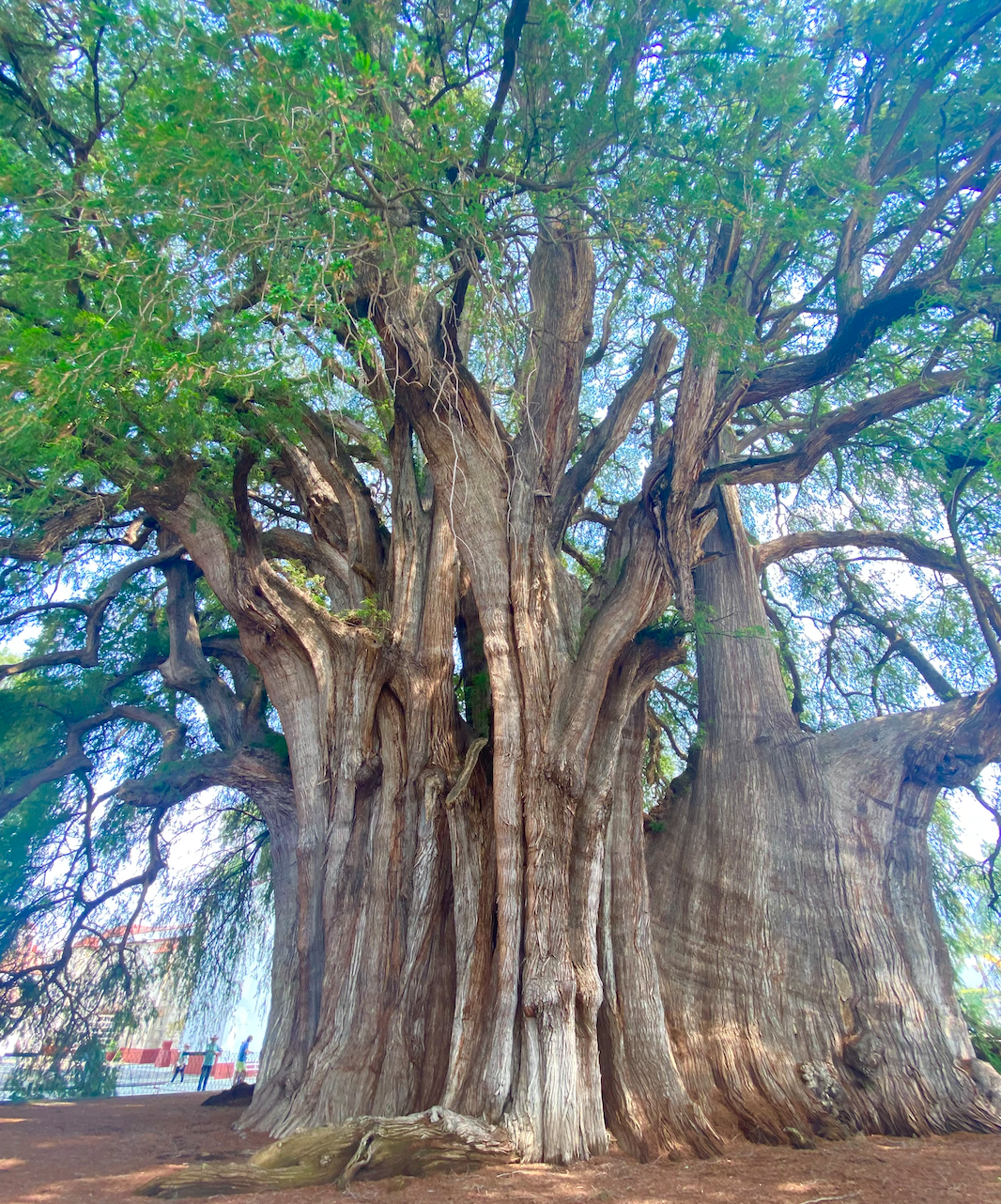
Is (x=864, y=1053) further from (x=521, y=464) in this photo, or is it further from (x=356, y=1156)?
(x=521, y=464)

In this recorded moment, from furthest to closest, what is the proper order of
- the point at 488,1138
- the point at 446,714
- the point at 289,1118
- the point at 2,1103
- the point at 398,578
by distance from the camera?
the point at 2,1103 → the point at 398,578 → the point at 446,714 → the point at 289,1118 → the point at 488,1138

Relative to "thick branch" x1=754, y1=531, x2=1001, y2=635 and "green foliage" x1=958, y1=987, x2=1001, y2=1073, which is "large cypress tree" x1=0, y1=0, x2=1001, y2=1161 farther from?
"green foliage" x1=958, y1=987, x2=1001, y2=1073

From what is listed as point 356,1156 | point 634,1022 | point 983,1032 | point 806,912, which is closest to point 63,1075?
point 356,1156

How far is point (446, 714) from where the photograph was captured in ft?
19.0

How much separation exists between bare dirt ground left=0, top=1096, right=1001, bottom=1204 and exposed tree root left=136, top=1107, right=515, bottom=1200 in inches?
2.9

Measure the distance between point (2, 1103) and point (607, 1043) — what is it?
6.77m

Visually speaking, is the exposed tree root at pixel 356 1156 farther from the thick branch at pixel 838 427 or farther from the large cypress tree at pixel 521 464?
the thick branch at pixel 838 427

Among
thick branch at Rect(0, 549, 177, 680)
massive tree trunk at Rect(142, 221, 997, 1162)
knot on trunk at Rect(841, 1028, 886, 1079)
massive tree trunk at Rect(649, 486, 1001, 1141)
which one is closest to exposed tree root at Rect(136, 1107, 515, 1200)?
massive tree trunk at Rect(142, 221, 997, 1162)

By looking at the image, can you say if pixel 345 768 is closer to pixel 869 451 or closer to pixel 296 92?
pixel 296 92

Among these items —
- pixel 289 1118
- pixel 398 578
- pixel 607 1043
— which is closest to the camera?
pixel 289 1118

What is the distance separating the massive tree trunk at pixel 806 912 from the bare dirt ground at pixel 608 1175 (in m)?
0.36

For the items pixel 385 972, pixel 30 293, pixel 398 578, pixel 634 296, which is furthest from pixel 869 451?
pixel 30 293

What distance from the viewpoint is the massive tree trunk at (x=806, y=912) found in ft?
16.1

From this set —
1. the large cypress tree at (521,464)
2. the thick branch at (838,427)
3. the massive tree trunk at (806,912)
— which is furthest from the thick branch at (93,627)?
the massive tree trunk at (806,912)
